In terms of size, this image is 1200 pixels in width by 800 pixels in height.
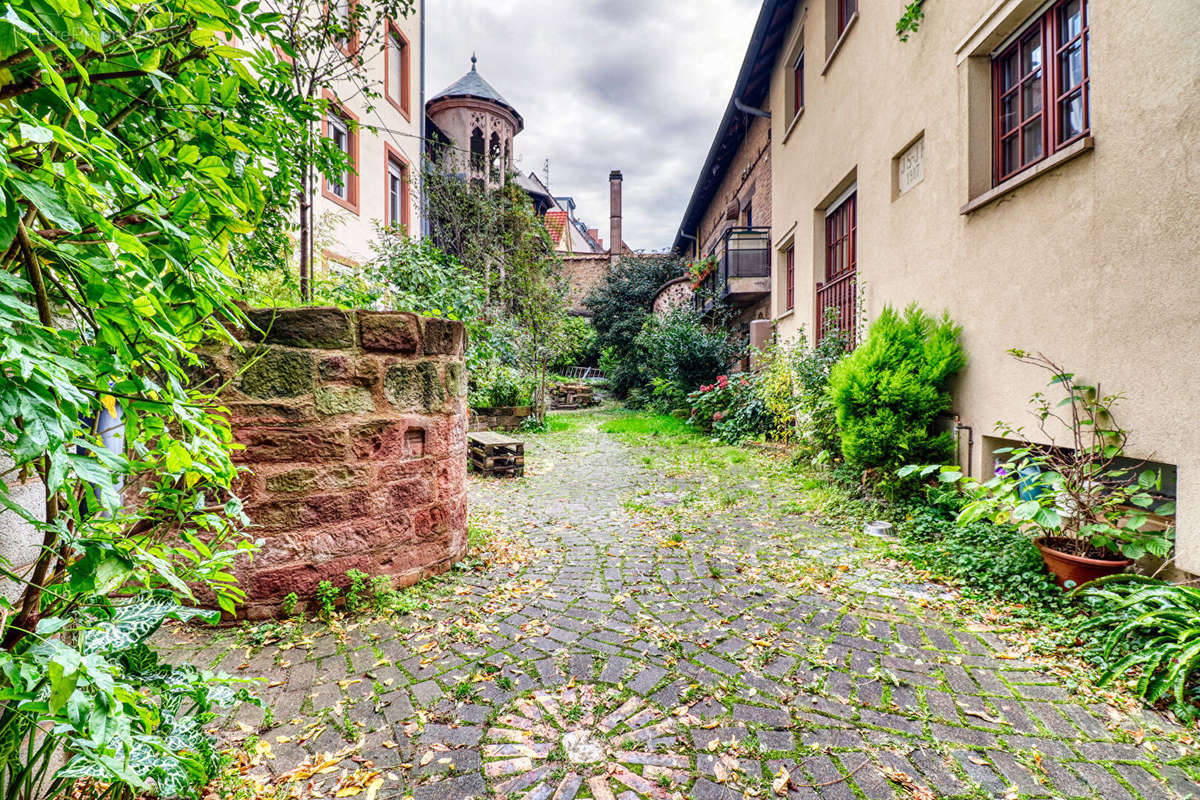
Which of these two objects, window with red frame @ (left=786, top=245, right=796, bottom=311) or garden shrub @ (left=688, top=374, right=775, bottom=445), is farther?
window with red frame @ (left=786, top=245, right=796, bottom=311)

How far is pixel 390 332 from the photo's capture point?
9.27ft

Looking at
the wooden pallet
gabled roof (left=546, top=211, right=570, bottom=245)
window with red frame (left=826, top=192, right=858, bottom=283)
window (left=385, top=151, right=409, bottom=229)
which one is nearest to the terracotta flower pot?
window with red frame (left=826, top=192, right=858, bottom=283)

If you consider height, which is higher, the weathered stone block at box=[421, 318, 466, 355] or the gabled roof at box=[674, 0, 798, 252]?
the gabled roof at box=[674, 0, 798, 252]

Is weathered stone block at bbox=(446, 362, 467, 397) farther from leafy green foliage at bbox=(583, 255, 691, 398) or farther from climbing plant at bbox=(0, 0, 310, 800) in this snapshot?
leafy green foliage at bbox=(583, 255, 691, 398)

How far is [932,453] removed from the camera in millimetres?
4445

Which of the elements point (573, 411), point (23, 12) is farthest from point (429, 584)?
point (573, 411)

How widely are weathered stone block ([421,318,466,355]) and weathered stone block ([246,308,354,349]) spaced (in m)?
0.43

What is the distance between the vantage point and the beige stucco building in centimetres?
256

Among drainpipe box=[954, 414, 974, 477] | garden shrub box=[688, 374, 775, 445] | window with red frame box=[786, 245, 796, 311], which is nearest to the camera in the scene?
drainpipe box=[954, 414, 974, 477]

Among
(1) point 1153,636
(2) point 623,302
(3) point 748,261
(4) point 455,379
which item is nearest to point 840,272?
(3) point 748,261

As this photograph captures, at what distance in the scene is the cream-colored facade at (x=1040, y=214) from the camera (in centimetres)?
254

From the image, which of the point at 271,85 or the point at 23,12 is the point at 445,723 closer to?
the point at 23,12

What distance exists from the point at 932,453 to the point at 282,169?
188 inches

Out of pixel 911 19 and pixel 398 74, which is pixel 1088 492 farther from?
pixel 398 74
